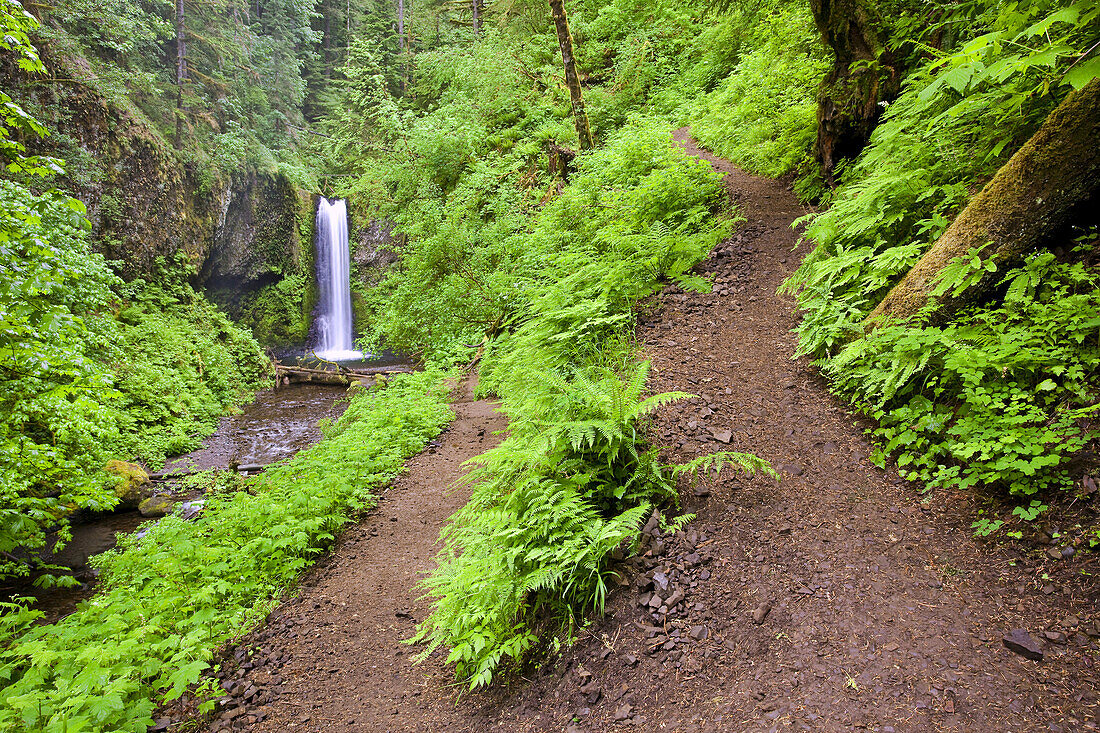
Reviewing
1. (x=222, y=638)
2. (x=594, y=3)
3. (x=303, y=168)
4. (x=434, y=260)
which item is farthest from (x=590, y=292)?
(x=303, y=168)

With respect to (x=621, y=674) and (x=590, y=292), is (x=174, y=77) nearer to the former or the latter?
(x=590, y=292)

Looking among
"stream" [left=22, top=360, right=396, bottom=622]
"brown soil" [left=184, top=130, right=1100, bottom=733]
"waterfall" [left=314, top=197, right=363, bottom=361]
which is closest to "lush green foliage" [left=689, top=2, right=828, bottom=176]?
"brown soil" [left=184, top=130, right=1100, bottom=733]

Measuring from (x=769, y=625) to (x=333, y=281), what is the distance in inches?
859

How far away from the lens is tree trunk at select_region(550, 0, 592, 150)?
10.2 m

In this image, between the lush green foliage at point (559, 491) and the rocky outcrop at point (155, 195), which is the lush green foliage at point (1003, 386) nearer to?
the lush green foliage at point (559, 491)

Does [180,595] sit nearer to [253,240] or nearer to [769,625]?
[769,625]

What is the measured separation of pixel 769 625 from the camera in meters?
2.77

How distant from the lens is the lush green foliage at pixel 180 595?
3553 millimetres

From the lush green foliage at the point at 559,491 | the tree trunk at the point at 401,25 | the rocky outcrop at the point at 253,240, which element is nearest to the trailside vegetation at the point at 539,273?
the lush green foliage at the point at 559,491

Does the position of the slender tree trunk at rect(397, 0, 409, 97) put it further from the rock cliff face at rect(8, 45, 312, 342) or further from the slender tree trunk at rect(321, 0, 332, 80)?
the rock cliff face at rect(8, 45, 312, 342)

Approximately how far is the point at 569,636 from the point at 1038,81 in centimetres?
562

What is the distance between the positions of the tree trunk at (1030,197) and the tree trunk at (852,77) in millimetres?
2998

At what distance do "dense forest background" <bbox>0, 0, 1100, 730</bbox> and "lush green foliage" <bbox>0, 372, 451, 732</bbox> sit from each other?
5 cm

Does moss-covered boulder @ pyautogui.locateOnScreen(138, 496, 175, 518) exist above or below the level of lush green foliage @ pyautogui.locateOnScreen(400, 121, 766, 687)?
below
